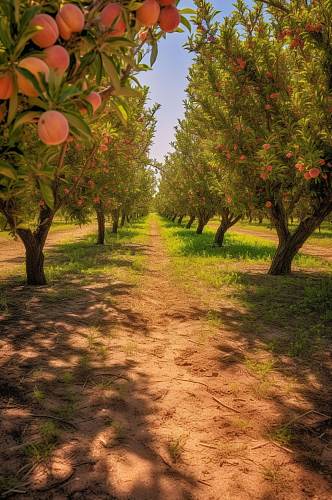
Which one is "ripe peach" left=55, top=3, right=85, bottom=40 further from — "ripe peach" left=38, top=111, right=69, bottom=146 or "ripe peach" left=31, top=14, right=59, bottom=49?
"ripe peach" left=38, top=111, right=69, bottom=146

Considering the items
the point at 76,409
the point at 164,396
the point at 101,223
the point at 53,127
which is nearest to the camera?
the point at 53,127

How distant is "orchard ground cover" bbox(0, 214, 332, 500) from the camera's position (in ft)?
8.07

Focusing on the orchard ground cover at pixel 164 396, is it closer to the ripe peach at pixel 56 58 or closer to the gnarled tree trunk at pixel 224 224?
the ripe peach at pixel 56 58

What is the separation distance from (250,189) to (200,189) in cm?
1045

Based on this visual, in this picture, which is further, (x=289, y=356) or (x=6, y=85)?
(x=289, y=356)

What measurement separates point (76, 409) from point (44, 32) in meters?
2.99

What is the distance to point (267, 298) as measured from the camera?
7492mm

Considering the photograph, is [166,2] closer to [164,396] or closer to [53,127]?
[53,127]

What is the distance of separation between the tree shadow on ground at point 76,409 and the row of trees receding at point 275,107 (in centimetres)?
456

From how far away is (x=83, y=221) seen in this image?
12688 mm

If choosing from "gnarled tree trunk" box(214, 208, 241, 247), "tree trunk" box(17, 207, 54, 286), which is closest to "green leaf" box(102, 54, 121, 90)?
"tree trunk" box(17, 207, 54, 286)

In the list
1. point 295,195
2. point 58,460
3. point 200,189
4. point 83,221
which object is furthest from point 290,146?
point 200,189

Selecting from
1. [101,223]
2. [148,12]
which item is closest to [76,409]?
[148,12]

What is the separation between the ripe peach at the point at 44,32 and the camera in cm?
149
